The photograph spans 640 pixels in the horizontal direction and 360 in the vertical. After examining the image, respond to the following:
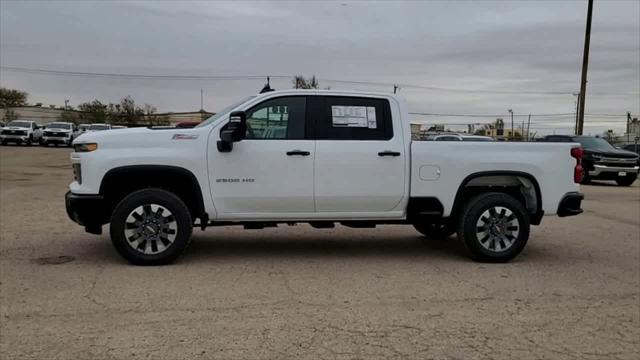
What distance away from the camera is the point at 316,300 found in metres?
5.44

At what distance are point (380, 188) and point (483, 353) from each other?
2958mm

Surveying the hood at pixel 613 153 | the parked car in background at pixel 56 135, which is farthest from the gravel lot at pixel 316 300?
the parked car in background at pixel 56 135

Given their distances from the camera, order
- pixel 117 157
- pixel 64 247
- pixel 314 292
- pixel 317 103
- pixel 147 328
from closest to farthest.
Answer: pixel 147 328 < pixel 314 292 < pixel 117 157 < pixel 317 103 < pixel 64 247

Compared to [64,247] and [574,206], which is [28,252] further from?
[574,206]

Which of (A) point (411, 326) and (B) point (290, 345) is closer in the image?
(B) point (290, 345)

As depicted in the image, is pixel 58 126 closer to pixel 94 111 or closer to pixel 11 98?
pixel 94 111

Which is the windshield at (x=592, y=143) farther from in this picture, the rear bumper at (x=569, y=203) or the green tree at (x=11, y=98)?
the green tree at (x=11, y=98)

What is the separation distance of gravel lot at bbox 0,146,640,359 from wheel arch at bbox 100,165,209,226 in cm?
67

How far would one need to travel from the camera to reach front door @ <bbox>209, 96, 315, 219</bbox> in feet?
22.0

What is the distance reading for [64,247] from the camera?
7.66m

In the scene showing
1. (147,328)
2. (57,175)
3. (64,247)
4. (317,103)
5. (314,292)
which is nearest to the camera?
(147,328)

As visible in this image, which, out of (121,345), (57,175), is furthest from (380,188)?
(57,175)

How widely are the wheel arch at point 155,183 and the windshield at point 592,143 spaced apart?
17399 millimetres

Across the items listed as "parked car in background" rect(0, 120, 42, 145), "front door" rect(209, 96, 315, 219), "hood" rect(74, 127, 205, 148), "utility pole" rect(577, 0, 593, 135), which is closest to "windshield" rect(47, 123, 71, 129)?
"parked car in background" rect(0, 120, 42, 145)
